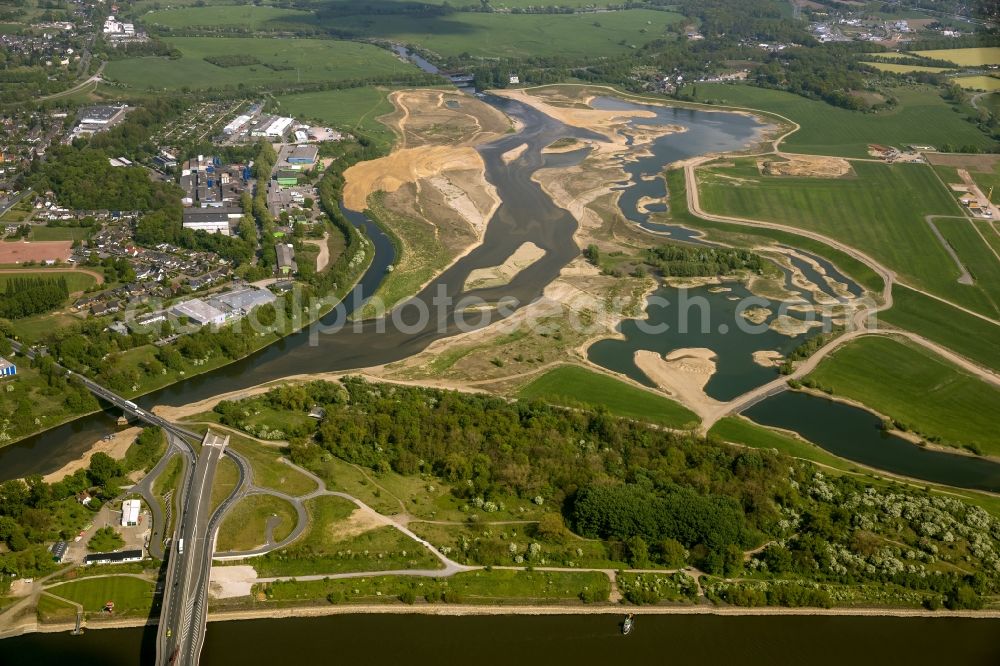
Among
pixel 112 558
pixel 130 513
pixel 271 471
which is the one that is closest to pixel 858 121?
pixel 271 471

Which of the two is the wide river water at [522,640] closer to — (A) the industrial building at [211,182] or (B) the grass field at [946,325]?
(B) the grass field at [946,325]

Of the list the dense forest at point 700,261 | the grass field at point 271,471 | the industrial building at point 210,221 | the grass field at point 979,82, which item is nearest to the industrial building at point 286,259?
the industrial building at point 210,221

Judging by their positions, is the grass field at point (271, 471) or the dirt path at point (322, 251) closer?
the grass field at point (271, 471)

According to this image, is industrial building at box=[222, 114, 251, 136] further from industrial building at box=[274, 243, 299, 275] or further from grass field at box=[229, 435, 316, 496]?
grass field at box=[229, 435, 316, 496]

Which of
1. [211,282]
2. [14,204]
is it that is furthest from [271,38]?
[211,282]

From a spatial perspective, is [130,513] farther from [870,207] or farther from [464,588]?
[870,207]

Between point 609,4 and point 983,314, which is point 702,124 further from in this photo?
point 609,4
